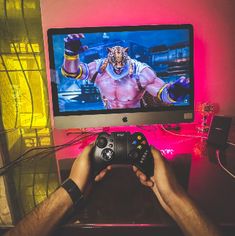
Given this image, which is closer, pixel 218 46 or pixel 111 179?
pixel 111 179

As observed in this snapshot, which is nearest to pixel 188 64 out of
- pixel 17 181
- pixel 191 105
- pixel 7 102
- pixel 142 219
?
pixel 191 105

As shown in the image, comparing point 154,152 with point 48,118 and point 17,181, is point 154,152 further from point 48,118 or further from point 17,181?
point 48,118

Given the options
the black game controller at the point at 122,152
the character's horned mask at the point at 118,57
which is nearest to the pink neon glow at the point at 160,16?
the character's horned mask at the point at 118,57

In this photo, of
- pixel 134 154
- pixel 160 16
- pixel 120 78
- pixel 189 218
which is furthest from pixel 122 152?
pixel 160 16

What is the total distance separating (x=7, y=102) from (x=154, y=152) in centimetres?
101

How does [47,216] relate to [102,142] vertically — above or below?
below

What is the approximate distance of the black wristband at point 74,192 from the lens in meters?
0.61

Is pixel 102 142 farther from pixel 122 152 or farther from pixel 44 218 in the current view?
pixel 44 218

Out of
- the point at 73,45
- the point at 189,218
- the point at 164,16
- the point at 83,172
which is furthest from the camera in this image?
the point at 164,16

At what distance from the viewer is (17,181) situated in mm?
778

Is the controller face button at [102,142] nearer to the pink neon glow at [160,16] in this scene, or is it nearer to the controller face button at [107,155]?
the controller face button at [107,155]

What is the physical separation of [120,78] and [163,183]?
1.76 ft

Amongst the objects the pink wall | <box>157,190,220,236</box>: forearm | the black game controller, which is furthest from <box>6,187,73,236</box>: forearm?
the pink wall

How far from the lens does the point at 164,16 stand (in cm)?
122
